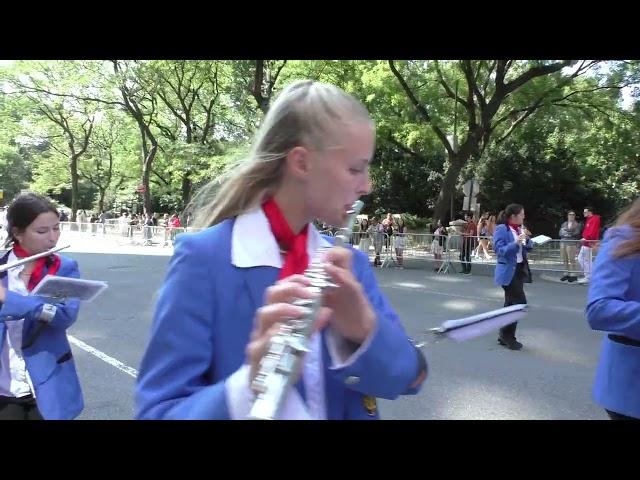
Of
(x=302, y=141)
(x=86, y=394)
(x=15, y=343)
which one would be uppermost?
(x=302, y=141)

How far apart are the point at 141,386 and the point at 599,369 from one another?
6.97 ft

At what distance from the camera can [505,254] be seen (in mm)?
7484

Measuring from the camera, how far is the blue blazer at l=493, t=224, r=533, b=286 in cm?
747

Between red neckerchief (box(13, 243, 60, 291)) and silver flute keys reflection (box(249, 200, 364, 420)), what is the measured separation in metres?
2.33

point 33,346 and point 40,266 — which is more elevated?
point 40,266

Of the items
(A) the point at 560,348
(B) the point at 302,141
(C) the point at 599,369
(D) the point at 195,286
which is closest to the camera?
(D) the point at 195,286

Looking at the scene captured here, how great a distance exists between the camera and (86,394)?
5.19m

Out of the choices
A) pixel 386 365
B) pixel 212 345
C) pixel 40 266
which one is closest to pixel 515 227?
pixel 40 266

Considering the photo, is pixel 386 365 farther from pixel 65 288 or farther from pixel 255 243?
pixel 65 288

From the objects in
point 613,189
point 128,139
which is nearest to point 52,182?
point 128,139

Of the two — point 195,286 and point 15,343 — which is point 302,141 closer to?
point 195,286

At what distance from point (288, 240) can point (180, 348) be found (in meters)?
0.35

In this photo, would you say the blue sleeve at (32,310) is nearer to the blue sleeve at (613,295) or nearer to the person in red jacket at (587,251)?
the blue sleeve at (613,295)

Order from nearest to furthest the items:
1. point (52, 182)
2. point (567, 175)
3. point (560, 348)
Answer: point (560, 348) → point (567, 175) → point (52, 182)
